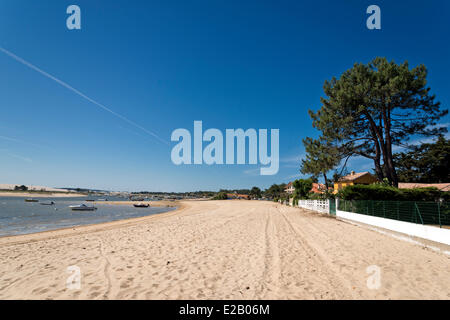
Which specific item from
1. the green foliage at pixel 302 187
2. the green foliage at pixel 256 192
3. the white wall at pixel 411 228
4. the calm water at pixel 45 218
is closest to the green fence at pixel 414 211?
the white wall at pixel 411 228

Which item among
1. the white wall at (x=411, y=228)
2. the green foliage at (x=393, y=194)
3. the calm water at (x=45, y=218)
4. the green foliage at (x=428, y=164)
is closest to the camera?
the white wall at (x=411, y=228)

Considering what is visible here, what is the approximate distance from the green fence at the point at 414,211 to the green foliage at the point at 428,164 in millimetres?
21329

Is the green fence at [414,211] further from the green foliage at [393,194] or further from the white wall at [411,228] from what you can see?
the green foliage at [393,194]

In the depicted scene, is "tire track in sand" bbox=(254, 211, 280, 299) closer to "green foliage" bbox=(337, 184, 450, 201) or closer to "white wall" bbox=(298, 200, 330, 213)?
"green foliage" bbox=(337, 184, 450, 201)

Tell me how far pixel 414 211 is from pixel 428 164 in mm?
36094

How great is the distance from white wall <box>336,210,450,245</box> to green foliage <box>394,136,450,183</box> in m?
21.4

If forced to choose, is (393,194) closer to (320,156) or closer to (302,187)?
(320,156)

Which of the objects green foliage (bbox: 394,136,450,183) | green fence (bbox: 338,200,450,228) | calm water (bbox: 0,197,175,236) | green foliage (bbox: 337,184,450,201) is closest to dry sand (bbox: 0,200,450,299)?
green fence (bbox: 338,200,450,228)

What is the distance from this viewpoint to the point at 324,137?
19.7 m

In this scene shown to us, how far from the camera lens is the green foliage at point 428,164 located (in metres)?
30.2

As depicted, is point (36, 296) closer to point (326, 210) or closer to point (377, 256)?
point (377, 256)

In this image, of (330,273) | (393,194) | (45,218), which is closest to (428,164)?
(393,194)

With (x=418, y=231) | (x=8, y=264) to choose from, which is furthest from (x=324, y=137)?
(x=8, y=264)

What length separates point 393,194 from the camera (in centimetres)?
1420
